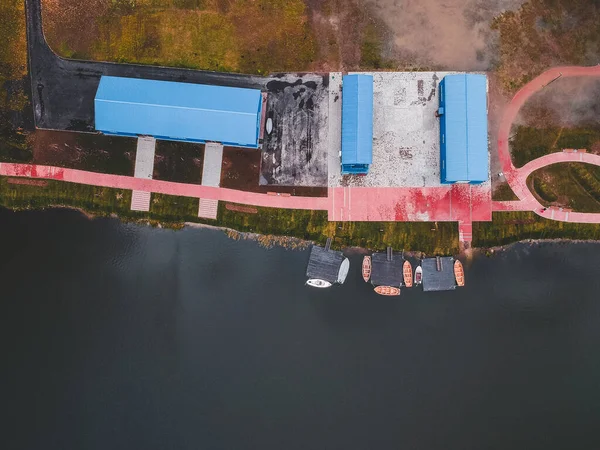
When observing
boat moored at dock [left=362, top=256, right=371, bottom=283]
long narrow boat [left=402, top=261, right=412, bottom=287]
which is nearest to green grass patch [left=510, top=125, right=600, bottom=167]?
long narrow boat [left=402, top=261, right=412, bottom=287]

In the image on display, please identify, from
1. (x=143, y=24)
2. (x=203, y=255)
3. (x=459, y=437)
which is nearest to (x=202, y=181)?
(x=203, y=255)

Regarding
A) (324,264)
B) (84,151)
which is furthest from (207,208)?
(84,151)

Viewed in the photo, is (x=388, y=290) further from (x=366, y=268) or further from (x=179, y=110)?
(x=179, y=110)

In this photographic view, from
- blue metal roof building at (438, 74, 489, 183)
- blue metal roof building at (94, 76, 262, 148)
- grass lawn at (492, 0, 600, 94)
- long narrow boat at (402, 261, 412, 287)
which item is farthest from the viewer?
grass lawn at (492, 0, 600, 94)

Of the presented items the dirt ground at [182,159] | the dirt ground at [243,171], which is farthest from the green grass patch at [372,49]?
the dirt ground at [182,159]

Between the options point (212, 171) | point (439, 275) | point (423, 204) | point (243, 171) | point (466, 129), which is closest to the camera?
point (466, 129)

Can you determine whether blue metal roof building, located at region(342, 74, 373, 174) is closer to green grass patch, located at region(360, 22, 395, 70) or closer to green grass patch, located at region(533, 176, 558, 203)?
green grass patch, located at region(360, 22, 395, 70)
